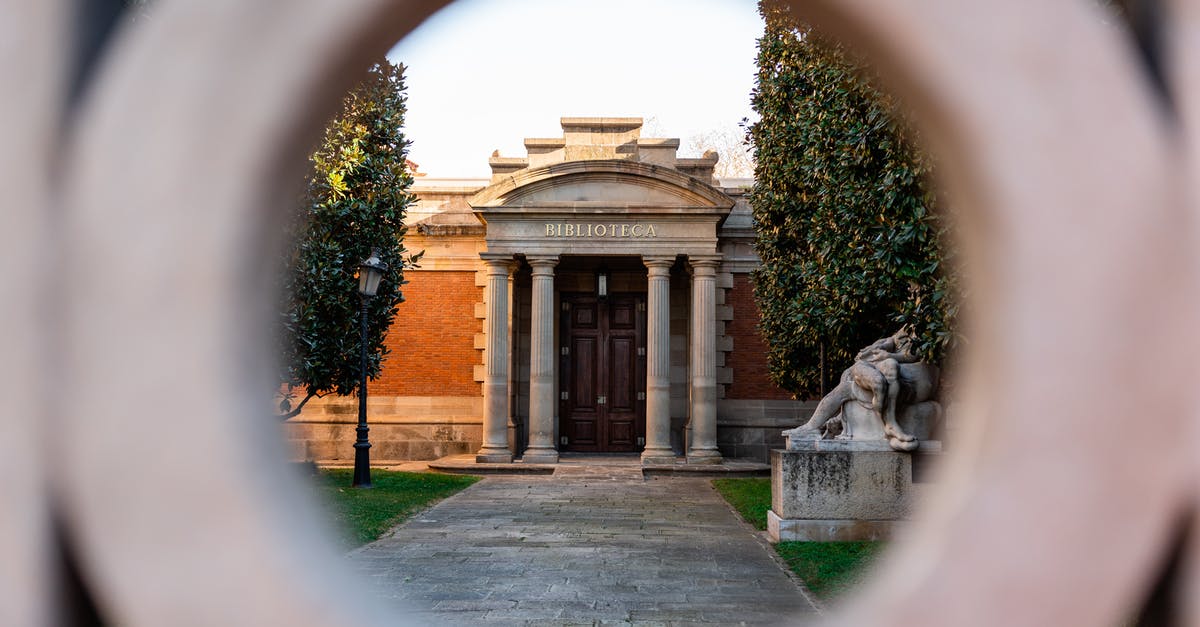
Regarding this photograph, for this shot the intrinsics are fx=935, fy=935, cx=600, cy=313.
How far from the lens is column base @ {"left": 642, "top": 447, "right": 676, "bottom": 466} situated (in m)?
19.5

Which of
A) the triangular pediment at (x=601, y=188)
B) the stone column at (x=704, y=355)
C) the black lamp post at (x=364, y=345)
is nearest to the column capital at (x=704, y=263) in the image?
the stone column at (x=704, y=355)

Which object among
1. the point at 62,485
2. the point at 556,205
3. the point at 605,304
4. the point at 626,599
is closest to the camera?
the point at 62,485

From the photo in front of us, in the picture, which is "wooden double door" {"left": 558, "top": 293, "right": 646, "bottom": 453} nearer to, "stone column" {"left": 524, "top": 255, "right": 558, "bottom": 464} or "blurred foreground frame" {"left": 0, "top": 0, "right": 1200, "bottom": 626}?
"stone column" {"left": 524, "top": 255, "right": 558, "bottom": 464}

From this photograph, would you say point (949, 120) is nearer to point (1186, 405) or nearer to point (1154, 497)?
point (1186, 405)

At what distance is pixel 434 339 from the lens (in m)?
22.5

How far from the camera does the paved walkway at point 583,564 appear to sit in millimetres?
7297

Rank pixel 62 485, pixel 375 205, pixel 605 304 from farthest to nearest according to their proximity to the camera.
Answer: pixel 605 304, pixel 375 205, pixel 62 485

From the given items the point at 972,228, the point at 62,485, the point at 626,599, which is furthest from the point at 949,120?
the point at 626,599

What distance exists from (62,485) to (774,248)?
1527 centimetres

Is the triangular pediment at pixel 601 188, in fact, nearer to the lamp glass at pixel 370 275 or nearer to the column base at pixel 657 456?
the column base at pixel 657 456

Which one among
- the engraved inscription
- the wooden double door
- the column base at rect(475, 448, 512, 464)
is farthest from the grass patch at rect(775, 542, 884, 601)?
the wooden double door

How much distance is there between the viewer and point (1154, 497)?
178 cm

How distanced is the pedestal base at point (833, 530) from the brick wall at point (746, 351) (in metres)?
11.4

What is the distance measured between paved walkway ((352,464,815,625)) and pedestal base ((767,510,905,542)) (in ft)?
1.19
